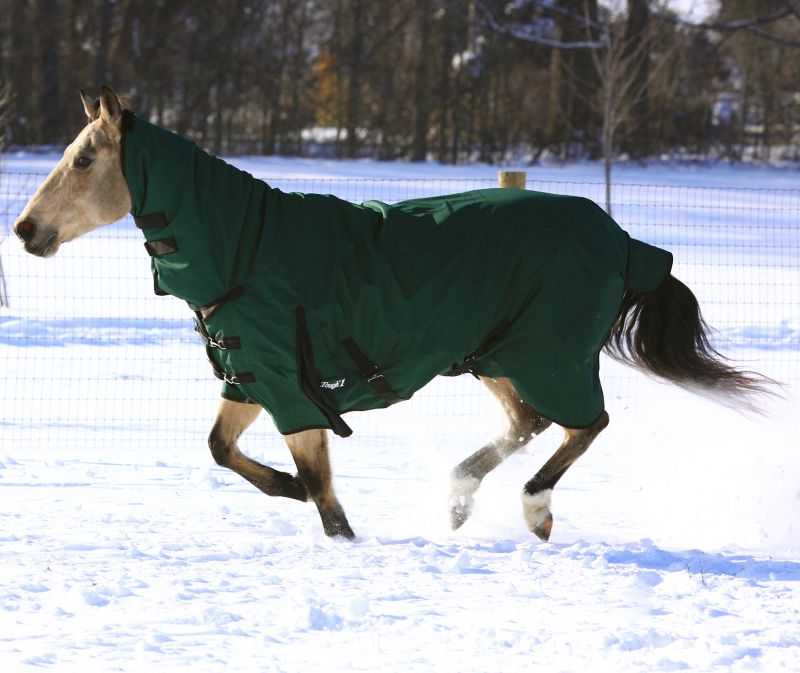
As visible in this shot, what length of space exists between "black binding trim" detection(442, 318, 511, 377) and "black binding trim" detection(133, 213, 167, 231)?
1296 millimetres

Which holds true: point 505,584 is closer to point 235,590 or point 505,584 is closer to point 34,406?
point 235,590

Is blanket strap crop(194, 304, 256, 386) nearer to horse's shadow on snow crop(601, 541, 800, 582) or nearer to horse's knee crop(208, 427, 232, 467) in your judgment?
horse's knee crop(208, 427, 232, 467)

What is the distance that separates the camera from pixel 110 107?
11.8ft

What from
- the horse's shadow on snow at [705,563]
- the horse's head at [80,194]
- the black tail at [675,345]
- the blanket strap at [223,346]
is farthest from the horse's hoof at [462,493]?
the horse's head at [80,194]

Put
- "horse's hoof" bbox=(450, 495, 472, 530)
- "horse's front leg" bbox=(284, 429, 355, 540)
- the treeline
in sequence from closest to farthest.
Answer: "horse's front leg" bbox=(284, 429, 355, 540) → "horse's hoof" bbox=(450, 495, 472, 530) → the treeline

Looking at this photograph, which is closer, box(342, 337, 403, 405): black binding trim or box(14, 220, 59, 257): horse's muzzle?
box(14, 220, 59, 257): horse's muzzle

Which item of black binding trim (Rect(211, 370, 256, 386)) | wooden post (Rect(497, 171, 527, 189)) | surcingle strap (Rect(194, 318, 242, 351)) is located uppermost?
wooden post (Rect(497, 171, 527, 189))

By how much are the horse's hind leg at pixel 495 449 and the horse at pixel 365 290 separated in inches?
0.4

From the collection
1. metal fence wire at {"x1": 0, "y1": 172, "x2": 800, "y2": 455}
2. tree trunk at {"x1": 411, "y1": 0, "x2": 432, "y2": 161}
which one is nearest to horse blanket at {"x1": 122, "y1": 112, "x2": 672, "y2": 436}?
metal fence wire at {"x1": 0, "y1": 172, "x2": 800, "y2": 455}

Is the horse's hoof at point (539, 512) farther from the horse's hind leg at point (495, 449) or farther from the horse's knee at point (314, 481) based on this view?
the horse's knee at point (314, 481)

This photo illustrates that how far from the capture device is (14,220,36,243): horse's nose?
367 cm

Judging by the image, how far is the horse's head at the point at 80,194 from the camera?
369 centimetres

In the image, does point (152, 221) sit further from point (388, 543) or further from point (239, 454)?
point (388, 543)

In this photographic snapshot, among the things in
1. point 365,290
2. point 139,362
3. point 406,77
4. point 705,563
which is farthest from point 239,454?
point 406,77
